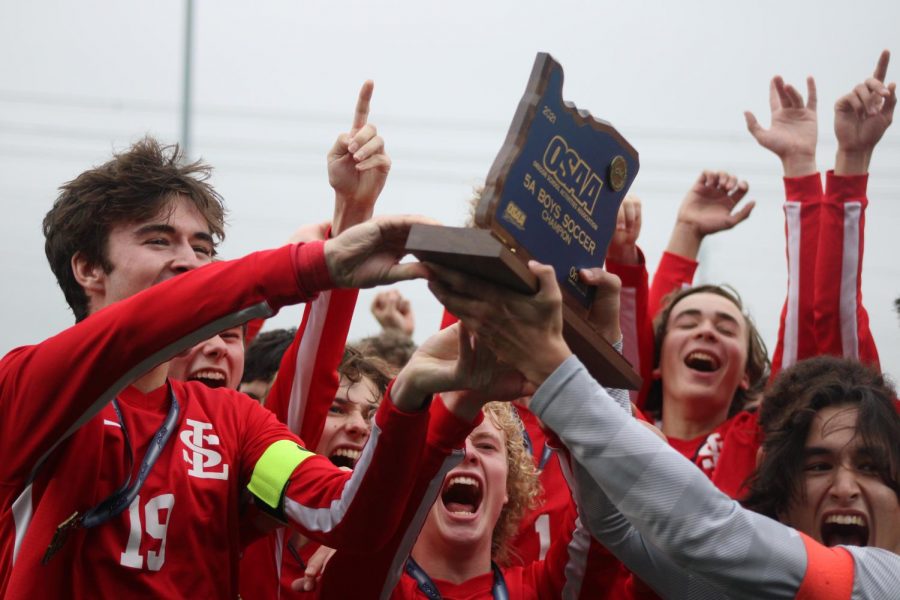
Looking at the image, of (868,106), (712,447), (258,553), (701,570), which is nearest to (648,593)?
(701,570)

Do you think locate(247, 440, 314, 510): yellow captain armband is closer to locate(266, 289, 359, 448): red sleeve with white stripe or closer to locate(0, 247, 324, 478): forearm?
locate(0, 247, 324, 478): forearm

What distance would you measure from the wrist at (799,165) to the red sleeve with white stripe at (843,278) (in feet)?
0.76

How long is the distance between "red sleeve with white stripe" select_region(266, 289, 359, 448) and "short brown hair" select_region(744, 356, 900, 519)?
1.33 meters

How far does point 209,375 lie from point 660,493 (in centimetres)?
207

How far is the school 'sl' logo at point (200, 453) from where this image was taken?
111 inches

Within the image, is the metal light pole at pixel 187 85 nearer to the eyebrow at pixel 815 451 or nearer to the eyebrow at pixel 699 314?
the eyebrow at pixel 699 314

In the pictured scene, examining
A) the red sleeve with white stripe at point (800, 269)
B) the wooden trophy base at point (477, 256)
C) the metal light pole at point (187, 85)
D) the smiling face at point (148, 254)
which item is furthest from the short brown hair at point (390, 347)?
the metal light pole at point (187, 85)

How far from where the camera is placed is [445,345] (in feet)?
9.29

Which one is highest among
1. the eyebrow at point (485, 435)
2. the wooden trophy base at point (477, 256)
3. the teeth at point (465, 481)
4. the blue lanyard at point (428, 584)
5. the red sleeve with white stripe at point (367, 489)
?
the wooden trophy base at point (477, 256)

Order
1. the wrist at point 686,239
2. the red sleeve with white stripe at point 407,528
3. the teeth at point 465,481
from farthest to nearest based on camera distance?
the wrist at point 686,239, the teeth at point 465,481, the red sleeve with white stripe at point 407,528

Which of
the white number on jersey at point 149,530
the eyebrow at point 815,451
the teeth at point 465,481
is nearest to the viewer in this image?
the white number on jersey at point 149,530

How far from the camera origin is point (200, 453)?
2.85 metres

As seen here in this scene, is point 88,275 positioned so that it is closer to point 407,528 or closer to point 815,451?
point 407,528

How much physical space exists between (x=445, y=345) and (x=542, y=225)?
49 centimetres
